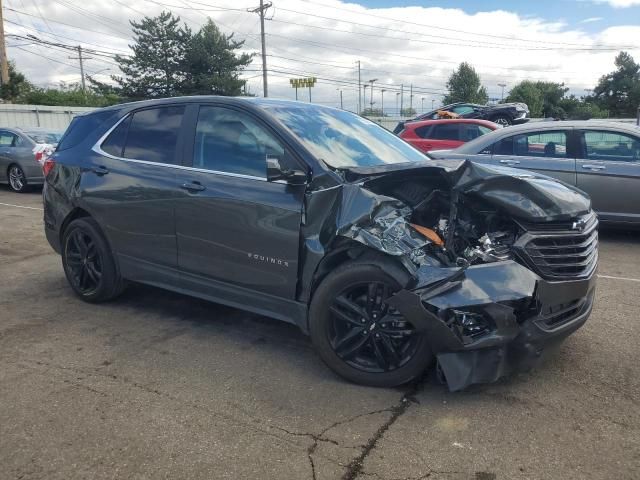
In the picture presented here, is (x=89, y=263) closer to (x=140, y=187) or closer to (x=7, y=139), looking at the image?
(x=140, y=187)

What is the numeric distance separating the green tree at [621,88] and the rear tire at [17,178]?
2221 inches

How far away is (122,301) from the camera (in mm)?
5137

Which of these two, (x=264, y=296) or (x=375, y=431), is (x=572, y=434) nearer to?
(x=375, y=431)

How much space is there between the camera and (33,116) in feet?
85.4

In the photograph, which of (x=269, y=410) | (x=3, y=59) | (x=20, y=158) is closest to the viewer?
(x=269, y=410)

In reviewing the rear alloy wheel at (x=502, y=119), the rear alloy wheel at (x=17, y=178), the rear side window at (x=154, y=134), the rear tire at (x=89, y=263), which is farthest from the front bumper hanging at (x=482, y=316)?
the rear alloy wheel at (x=502, y=119)

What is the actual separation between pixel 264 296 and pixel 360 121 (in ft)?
5.86

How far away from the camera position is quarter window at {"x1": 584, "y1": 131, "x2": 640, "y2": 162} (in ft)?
23.9

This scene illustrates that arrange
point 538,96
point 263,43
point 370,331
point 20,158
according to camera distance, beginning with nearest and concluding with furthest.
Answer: point 370,331 → point 20,158 → point 263,43 → point 538,96

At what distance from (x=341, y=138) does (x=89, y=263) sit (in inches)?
99.0

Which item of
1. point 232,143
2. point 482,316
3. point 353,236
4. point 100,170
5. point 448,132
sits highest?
point 448,132

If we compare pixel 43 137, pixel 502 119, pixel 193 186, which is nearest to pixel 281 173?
Answer: pixel 193 186

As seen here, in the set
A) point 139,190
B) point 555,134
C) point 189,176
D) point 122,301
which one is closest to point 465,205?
point 189,176

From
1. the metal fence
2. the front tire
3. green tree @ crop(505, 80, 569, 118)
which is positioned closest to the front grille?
the front tire
